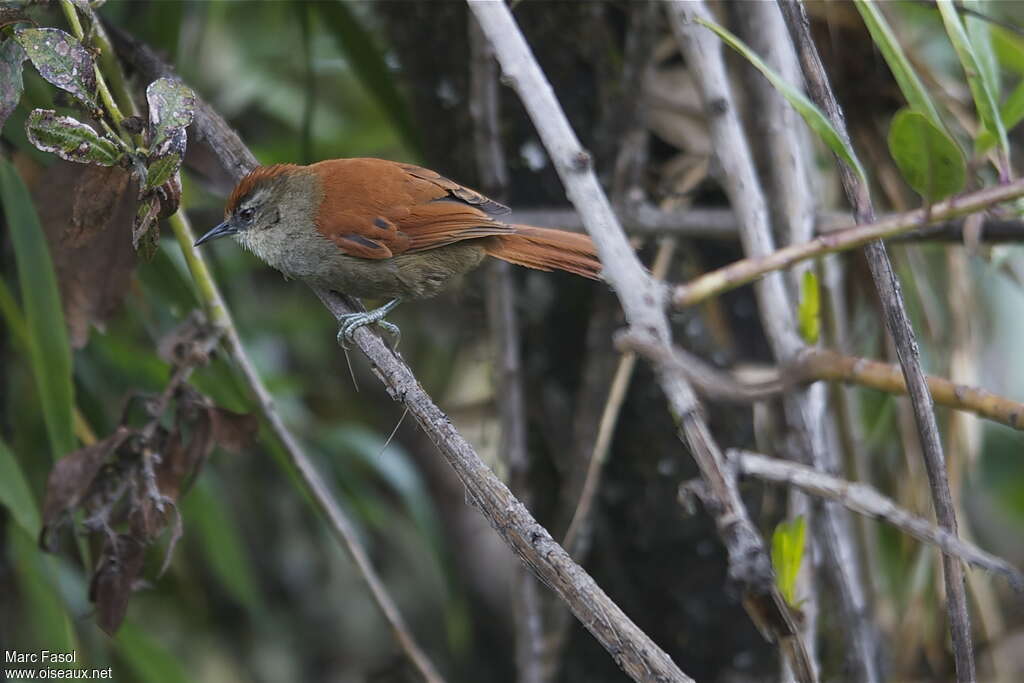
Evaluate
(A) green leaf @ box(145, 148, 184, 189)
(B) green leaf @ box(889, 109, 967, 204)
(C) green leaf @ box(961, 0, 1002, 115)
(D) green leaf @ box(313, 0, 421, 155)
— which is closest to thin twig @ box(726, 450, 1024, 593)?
(B) green leaf @ box(889, 109, 967, 204)

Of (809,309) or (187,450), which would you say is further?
(187,450)

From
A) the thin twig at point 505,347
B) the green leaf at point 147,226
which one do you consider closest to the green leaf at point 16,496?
the green leaf at point 147,226

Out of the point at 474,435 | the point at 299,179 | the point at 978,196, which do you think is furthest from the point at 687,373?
the point at 474,435

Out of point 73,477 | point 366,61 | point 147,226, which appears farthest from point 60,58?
point 366,61

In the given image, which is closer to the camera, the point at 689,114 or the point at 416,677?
the point at 416,677

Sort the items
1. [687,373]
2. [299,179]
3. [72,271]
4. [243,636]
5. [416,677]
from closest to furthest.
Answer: [687,373] → [72,271] → [416,677] → [299,179] → [243,636]

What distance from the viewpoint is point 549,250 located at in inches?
94.7

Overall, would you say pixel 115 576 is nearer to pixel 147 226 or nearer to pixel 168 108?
pixel 147 226


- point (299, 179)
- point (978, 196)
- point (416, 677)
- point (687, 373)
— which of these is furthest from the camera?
point (299, 179)

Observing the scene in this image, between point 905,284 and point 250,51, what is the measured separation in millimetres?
2709

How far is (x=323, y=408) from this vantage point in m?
4.20

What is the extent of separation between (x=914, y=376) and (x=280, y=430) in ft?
4.47

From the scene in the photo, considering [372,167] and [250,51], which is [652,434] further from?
[250,51]

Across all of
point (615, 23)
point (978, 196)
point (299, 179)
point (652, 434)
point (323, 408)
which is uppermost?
point (615, 23)
